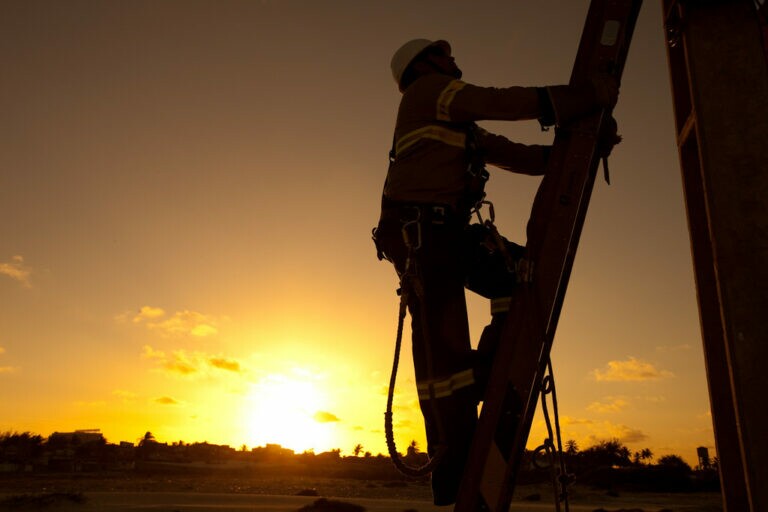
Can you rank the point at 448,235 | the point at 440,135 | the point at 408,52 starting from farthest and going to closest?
the point at 408,52 < the point at 440,135 < the point at 448,235

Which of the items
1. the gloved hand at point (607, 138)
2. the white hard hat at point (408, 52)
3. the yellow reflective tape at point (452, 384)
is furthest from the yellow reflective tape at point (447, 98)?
the yellow reflective tape at point (452, 384)

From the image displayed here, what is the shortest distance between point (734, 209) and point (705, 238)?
793mm

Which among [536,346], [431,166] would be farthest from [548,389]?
[431,166]

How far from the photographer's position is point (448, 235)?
10.5ft

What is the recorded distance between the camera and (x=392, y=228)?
3.43 meters

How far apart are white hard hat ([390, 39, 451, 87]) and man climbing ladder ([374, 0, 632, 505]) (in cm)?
1

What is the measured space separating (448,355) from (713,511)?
11.4 metres

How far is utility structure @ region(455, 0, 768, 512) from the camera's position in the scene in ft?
7.64

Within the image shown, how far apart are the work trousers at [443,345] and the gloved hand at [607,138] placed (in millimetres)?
827

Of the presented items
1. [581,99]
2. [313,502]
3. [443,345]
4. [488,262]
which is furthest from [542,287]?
[313,502]

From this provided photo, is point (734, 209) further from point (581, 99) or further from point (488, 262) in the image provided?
point (488, 262)

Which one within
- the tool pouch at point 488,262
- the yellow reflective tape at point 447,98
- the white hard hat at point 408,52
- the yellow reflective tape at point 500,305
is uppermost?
the white hard hat at point 408,52

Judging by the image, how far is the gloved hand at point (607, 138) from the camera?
3074 millimetres

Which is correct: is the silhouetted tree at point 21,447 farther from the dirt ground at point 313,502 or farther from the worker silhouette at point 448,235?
the worker silhouette at point 448,235
